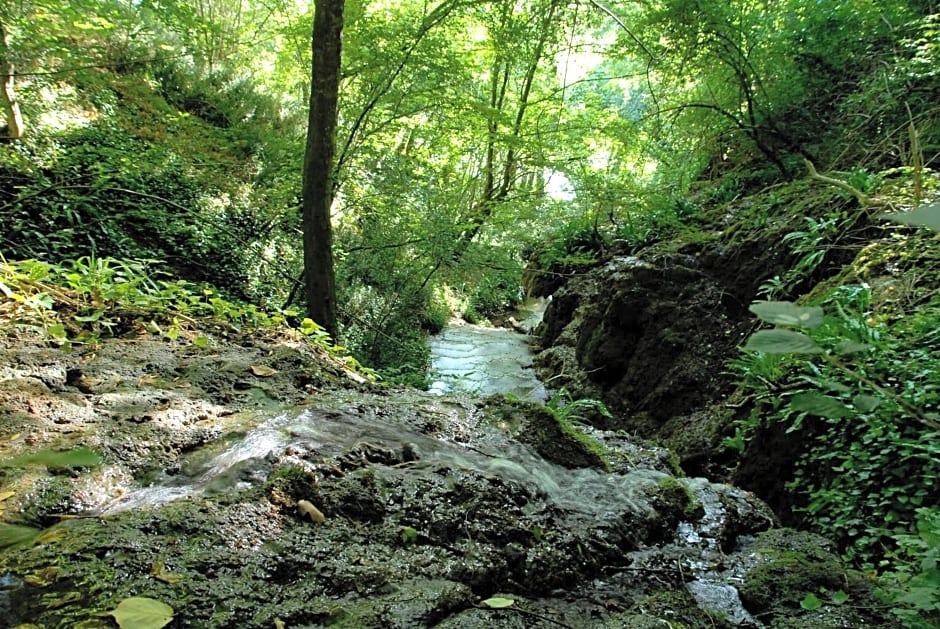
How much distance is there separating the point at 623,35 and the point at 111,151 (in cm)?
666

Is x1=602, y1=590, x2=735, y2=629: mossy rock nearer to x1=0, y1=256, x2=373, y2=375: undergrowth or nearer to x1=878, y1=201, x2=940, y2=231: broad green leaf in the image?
x1=878, y1=201, x2=940, y2=231: broad green leaf

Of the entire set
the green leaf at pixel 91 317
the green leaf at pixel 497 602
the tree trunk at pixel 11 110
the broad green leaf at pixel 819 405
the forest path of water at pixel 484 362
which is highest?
the tree trunk at pixel 11 110

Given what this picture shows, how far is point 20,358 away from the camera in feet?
7.24

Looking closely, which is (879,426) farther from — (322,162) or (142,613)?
(322,162)

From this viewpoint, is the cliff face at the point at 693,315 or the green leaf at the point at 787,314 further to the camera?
the cliff face at the point at 693,315

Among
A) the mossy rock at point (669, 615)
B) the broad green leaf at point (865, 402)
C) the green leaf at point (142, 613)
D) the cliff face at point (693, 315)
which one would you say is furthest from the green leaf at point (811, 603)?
the cliff face at point (693, 315)

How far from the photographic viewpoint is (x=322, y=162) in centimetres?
430

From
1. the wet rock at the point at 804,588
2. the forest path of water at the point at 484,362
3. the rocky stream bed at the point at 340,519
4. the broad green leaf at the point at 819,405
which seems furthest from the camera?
the forest path of water at the point at 484,362

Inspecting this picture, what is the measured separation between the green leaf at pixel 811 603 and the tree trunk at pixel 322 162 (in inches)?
159

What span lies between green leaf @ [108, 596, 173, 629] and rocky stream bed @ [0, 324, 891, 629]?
0.11 feet

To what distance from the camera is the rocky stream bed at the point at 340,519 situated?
3.69 feet

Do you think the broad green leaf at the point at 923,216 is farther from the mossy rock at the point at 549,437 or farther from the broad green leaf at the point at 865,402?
the mossy rock at the point at 549,437

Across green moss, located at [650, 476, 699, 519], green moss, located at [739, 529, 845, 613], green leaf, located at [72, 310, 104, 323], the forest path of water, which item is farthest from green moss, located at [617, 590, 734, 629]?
the forest path of water

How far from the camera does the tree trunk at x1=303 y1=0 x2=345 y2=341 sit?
3.99m
